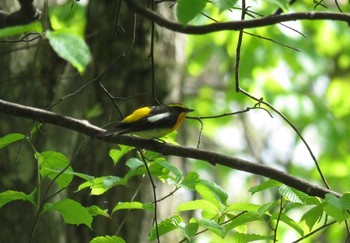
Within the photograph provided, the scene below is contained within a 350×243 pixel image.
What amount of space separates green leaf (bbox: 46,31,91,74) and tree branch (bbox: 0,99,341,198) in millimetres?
958

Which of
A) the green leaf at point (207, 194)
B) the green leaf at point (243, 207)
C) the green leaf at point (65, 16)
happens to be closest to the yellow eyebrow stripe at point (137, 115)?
the green leaf at point (207, 194)

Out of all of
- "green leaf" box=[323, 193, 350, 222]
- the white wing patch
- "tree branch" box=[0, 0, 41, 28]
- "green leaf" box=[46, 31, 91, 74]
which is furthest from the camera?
the white wing patch

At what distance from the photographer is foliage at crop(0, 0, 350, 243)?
227 centimetres

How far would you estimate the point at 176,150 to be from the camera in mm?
2359

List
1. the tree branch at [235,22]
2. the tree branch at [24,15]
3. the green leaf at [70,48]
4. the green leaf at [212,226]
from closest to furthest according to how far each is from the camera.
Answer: the green leaf at [70,48], the tree branch at [235,22], the tree branch at [24,15], the green leaf at [212,226]

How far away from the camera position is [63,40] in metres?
1.41

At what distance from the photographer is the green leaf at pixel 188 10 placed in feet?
5.43

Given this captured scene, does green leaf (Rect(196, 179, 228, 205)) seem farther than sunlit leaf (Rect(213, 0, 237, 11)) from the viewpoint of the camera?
Yes

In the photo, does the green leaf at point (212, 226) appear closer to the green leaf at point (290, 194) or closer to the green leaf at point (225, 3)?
the green leaf at point (290, 194)

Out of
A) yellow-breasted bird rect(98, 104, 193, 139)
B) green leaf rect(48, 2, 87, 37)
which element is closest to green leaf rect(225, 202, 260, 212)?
yellow-breasted bird rect(98, 104, 193, 139)

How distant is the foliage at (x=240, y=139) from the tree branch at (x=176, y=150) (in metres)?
0.04

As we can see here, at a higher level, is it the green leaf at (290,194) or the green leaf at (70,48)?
the green leaf at (70,48)

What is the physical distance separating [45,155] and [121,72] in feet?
6.20

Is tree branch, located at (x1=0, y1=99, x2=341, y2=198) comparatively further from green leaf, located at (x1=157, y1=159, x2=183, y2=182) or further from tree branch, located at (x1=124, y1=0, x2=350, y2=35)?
tree branch, located at (x1=124, y1=0, x2=350, y2=35)
